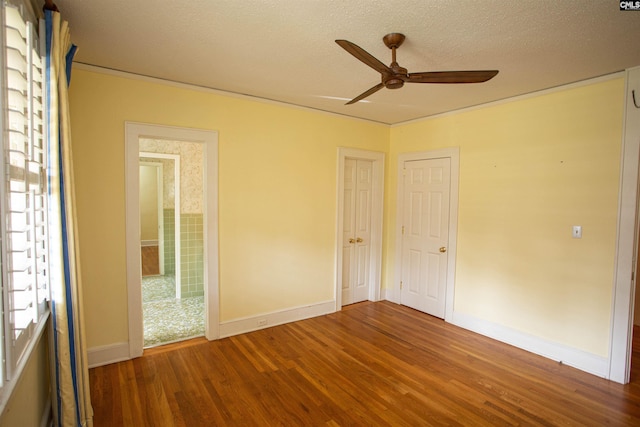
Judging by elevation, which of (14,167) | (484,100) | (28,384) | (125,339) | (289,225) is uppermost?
(484,100)

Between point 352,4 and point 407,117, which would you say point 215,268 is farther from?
point 407,117

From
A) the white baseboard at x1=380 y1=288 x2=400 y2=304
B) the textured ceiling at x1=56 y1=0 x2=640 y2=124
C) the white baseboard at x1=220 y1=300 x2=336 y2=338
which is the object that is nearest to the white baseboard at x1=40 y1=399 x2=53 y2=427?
the white baseboard at x1=220 y1=300 x2=336 y2=338

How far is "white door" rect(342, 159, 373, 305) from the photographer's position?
4.55 meters

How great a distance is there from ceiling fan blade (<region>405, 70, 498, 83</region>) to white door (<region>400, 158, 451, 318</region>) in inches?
84.5

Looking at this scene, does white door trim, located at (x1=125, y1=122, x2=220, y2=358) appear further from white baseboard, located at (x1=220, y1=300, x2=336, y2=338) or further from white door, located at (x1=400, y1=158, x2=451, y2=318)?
white door, located at (x1=400, y1=158, x2=451, y2=318)

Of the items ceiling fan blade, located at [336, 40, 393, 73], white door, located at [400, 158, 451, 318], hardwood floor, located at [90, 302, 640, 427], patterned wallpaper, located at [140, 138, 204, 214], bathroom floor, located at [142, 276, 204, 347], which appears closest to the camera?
ceiling fan blade, located at [336, 40, 393, 73]

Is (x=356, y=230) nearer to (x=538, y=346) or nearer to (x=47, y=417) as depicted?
(x=538, y=346)

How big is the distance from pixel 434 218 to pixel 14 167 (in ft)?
13.2

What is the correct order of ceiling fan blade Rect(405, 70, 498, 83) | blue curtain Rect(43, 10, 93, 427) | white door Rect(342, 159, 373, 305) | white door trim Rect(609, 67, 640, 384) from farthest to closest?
white door Rect(342, 159, 373, 305) → white door trim Rect(609, 67, 640, 384) → ceiling fan blade Rect(405, 70, 498, 83) → blue curtain Rect(43, 10, 93, 427)

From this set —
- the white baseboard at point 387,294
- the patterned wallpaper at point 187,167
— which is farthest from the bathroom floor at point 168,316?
the white baseboard at point 387,294

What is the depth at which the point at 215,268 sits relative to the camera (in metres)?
3.39

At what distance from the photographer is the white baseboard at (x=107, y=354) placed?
2846mm

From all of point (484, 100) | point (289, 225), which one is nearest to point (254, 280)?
point (289, 225)

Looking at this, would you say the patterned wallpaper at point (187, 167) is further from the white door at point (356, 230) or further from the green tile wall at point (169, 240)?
the white door at point (356, 230)
